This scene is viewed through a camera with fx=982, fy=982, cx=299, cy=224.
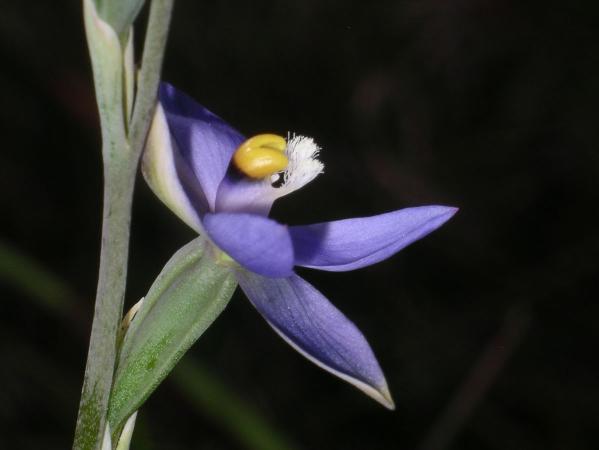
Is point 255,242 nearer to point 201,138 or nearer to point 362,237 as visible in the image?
point 362,237

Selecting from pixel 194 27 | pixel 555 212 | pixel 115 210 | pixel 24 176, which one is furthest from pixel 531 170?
pixel 115 210

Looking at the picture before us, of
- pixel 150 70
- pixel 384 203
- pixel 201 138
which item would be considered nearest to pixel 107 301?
pixel 150 70

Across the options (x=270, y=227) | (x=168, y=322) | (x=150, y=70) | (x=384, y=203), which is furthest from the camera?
(x=384, y=203)

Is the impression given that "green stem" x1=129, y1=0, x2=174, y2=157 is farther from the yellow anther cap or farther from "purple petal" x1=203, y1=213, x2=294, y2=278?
the yellow anther cap

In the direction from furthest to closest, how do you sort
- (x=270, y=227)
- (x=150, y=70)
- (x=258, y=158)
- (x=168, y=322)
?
(x=258, y=158)
(x=168, y=322)
(x=270, y=227)
(x=150, y=70)

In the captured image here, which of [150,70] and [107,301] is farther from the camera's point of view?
[107,301]

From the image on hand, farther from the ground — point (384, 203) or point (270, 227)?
point (384, 203)

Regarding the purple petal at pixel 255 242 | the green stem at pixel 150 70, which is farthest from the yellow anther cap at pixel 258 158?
the green stem at pixel 150 70
